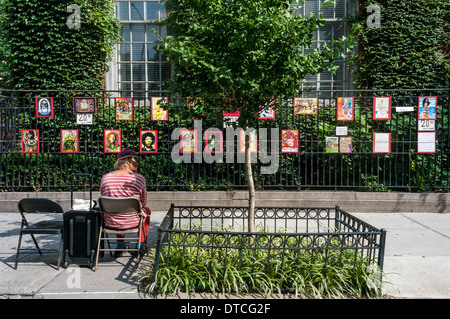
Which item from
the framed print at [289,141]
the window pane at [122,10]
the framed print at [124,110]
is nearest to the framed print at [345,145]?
the framed print at [289,141]

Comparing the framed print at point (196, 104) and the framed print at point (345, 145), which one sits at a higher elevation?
the framed print at point (196, 104)

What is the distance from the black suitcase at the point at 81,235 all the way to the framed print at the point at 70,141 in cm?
413

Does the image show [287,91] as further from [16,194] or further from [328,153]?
[16,194]

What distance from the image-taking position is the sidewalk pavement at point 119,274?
411 centimetres

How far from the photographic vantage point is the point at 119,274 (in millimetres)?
4660

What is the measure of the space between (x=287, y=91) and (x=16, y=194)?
22.8 ft

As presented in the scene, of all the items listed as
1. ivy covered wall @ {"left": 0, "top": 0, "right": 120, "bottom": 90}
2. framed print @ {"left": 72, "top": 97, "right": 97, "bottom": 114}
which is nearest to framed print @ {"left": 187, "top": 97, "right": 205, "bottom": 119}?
framed print @ {"left": 72, "top": 97, "right": 97, "bottom": 114}

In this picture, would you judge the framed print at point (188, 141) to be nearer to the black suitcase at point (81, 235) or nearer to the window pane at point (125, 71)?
the black suitcase at point (81, 235)

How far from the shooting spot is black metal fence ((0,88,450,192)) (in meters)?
8.59

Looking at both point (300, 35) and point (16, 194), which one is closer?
point (300, 35)

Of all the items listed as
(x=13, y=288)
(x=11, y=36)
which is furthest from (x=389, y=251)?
(x=11, y=36)

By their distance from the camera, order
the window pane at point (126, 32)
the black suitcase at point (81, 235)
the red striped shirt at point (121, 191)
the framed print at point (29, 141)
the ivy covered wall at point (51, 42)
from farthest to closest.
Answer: the window pane at point (126, 32), the ivy covered wall at point (51, 42), the framed print at point (29, 141), the red striped shirt at point (121, 191), the black suitcase at point (81, 235)

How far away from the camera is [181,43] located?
4207 millimetres

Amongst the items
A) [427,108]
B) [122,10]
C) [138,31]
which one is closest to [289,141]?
[427,108]
